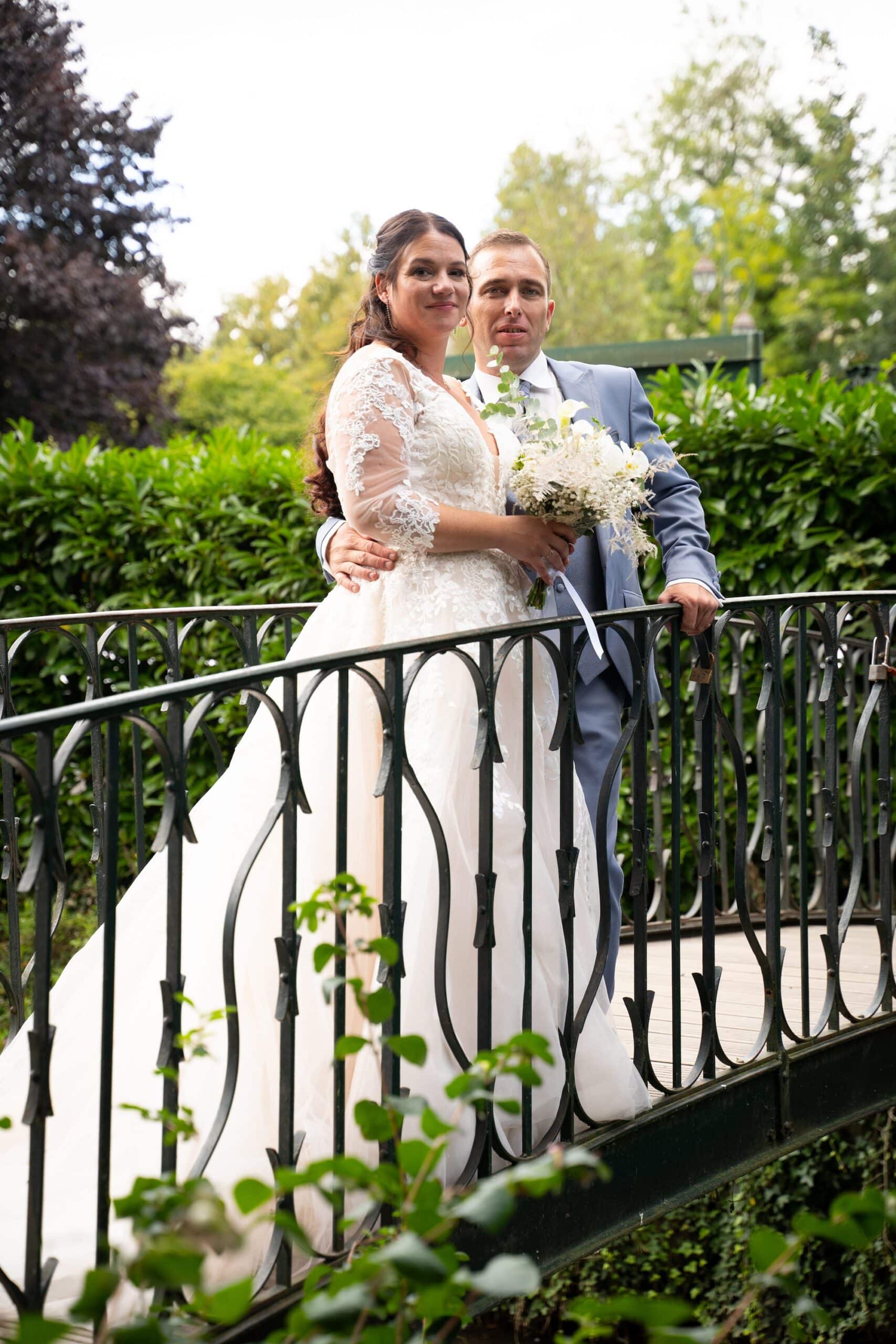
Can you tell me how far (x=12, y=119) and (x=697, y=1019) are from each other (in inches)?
630

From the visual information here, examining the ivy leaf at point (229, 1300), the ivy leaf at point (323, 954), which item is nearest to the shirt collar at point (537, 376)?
the ivy leaf at point (323, 954)

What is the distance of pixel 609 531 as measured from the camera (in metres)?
3.17

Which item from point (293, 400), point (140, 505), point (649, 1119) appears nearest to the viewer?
point (649, 1119)

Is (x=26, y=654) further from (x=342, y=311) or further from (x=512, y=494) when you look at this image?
(x=342, y=311)

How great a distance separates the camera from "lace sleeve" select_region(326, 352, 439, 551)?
2.71 metres

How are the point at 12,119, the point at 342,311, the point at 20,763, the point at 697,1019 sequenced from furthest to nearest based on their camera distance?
1. the point at 342,311
2. the point at 12,119
3. the point at 697,1019
4. the point at 20,763

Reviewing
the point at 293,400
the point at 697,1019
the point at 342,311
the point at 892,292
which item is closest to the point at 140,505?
the point at 697,1019

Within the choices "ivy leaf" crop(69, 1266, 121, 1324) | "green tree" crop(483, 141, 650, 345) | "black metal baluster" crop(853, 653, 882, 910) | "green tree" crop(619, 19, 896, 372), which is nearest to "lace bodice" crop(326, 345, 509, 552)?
"ivy leaf" crop(69, 1266, 121, 1324)

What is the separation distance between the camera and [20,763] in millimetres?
1828

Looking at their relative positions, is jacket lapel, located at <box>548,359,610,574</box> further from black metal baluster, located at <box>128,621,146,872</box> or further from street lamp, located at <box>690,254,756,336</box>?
street lamp, located at <box>690,254,756,336</box>

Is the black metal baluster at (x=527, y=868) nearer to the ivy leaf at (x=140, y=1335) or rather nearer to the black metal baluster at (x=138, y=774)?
the black metal baluster at (x=138, y=774)

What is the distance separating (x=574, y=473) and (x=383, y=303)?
73 centimetres

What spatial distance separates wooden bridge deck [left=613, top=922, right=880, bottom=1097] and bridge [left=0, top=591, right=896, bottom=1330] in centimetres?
2

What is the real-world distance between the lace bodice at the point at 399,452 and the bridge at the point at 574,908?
34cm
